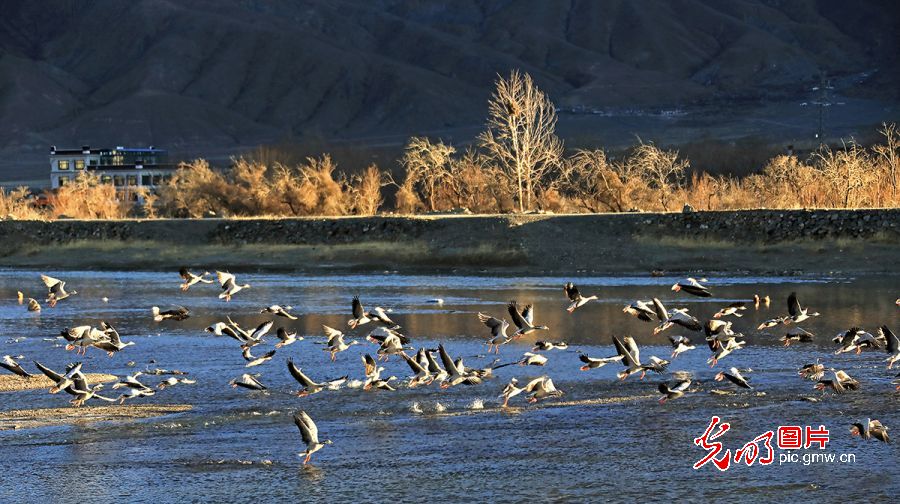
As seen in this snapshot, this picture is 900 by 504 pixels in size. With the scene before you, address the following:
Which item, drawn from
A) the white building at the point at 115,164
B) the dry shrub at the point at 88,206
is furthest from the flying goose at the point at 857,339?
the white building at the point at 115,164

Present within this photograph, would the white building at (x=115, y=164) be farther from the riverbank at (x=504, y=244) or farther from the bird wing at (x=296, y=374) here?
the bird wing at (x=296, y=374)

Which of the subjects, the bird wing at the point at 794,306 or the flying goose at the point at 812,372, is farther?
the flying goose at the point at 812,372

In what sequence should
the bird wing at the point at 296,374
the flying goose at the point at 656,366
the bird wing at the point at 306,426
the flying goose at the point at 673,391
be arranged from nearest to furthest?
the bird wing at the point at 306,426 < the bird wing at the point at 296,374 < the flying goose at the point at 673,391 < the flying goose at the point at 656,366

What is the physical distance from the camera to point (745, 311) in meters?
36.6

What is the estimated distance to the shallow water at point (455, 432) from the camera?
56.0 ft

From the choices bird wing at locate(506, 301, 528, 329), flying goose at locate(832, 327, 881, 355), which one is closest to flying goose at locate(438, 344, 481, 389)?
bird wing at locate(506, 301, 528, 329)

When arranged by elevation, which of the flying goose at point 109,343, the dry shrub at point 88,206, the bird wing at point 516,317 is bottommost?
the flying goose at point 109,343

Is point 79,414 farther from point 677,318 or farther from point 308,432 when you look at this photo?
point 677,318

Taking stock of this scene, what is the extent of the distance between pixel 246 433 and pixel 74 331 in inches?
222

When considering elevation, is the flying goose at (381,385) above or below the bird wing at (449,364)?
below

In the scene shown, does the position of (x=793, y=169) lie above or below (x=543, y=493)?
above

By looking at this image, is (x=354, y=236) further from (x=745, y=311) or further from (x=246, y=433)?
(x=246, y=433)

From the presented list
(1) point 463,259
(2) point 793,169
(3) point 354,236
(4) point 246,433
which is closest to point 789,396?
(4) point 246,433

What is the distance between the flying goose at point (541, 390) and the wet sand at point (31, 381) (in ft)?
26.9
